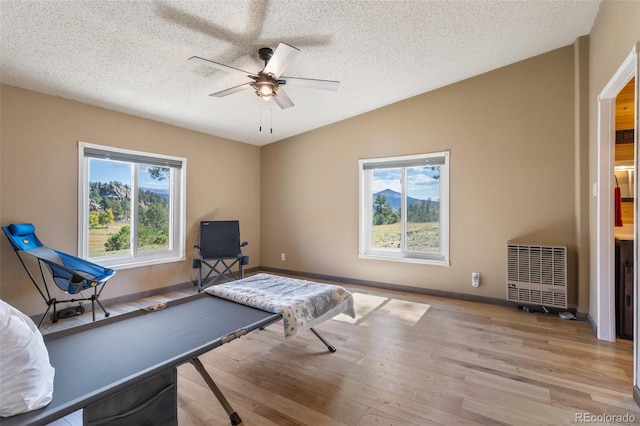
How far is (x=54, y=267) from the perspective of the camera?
9.19 ft

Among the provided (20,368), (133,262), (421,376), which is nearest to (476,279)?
(421,376)

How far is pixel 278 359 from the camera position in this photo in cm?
236

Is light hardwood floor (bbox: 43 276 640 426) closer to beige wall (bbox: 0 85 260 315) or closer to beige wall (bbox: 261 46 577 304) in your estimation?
→ beige wall (bbox: 0 85 260 315)

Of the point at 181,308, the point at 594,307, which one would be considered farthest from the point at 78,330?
the point at 594,307

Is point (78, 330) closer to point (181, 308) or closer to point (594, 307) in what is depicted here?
point (181, 308)

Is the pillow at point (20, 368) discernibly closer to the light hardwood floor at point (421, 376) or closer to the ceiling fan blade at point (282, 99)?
the light hardwood floor at point (421, 376)

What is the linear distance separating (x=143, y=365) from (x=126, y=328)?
0.58 m

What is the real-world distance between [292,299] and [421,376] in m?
1.06

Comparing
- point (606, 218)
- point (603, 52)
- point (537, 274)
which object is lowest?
point (537, 274)

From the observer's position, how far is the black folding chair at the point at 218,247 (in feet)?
14.3

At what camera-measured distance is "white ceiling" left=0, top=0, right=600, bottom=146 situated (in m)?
2.21

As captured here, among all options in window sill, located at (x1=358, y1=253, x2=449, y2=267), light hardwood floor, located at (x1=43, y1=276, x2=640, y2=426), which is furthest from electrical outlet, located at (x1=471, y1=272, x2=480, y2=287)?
light hardwood floor, located at (x1=43, y1=276, x2=640, y2=426)

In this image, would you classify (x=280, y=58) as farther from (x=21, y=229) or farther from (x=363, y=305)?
(x=21, y=229)

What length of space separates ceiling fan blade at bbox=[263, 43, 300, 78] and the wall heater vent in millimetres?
3102
